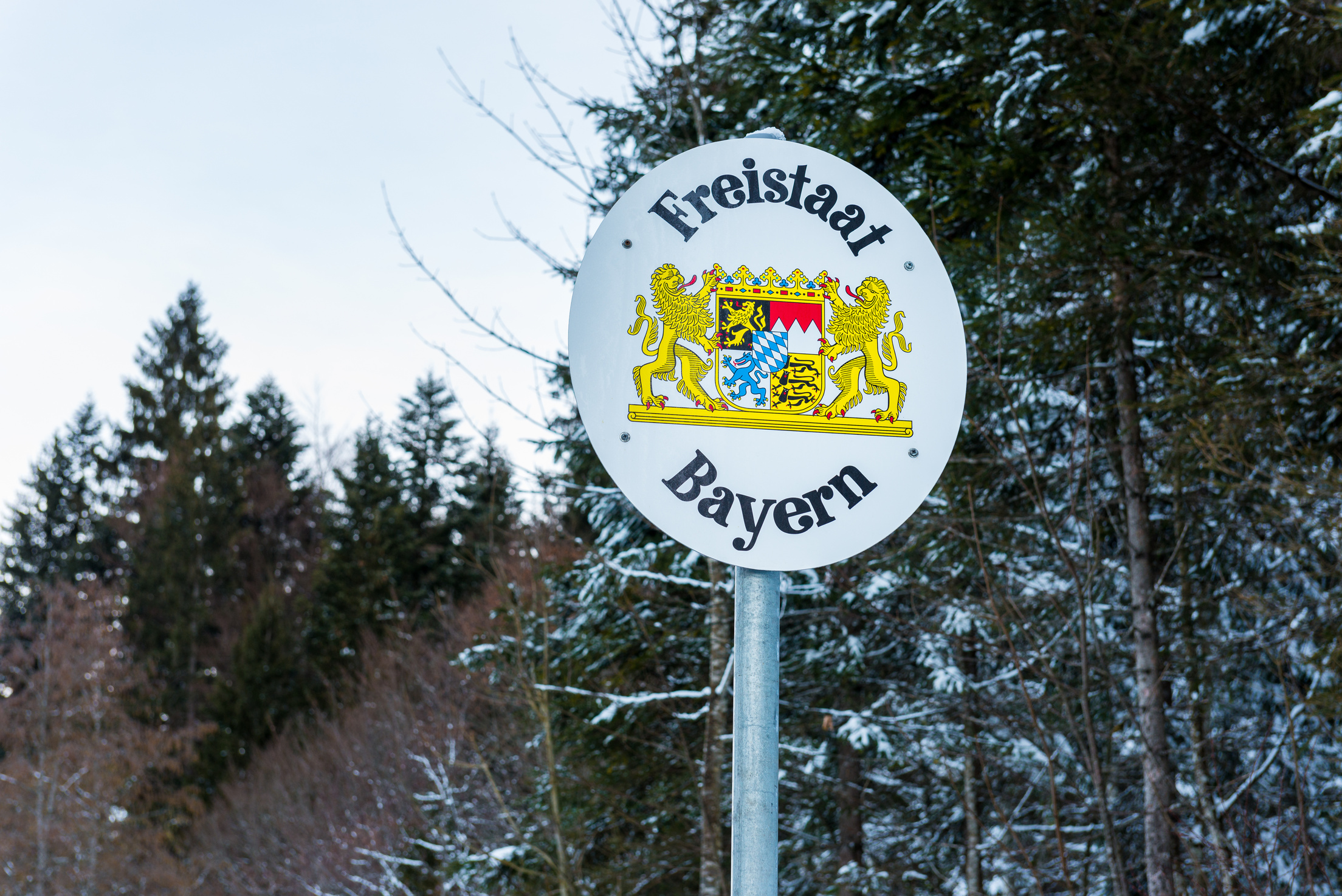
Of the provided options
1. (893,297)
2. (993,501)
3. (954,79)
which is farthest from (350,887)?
(893,297)

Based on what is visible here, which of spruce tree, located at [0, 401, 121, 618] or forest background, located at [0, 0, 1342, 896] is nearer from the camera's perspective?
forest background, located at [0, 0, 1342, 896]

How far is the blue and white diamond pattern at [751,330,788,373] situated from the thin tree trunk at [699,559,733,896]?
4649 mm

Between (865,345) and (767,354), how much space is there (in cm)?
16

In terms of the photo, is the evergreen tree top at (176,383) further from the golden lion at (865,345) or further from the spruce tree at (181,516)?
the golden lion at (865,345)

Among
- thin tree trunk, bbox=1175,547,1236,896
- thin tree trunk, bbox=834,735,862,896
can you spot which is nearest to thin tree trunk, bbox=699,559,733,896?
thin tree trunk, bbox=1175,547,1236,896

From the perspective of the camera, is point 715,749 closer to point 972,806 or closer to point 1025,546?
point 1025,546

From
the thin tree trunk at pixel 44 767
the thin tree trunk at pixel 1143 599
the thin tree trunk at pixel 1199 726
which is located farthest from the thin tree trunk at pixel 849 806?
the thin tree trunk at pixel 44 767

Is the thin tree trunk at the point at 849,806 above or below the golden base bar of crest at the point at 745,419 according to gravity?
below

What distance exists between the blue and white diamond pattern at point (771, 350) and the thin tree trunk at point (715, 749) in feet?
15.3

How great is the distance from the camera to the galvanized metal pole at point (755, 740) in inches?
57.6

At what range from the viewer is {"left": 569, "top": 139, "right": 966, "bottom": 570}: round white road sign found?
1.58m

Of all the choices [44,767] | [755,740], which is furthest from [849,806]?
[44,767]

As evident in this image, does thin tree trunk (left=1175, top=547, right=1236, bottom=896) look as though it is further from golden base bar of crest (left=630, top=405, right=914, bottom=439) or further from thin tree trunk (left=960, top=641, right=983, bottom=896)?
golden base bar of crest (left=630, top=405, right=914, bottom=439)

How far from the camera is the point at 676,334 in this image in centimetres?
160
